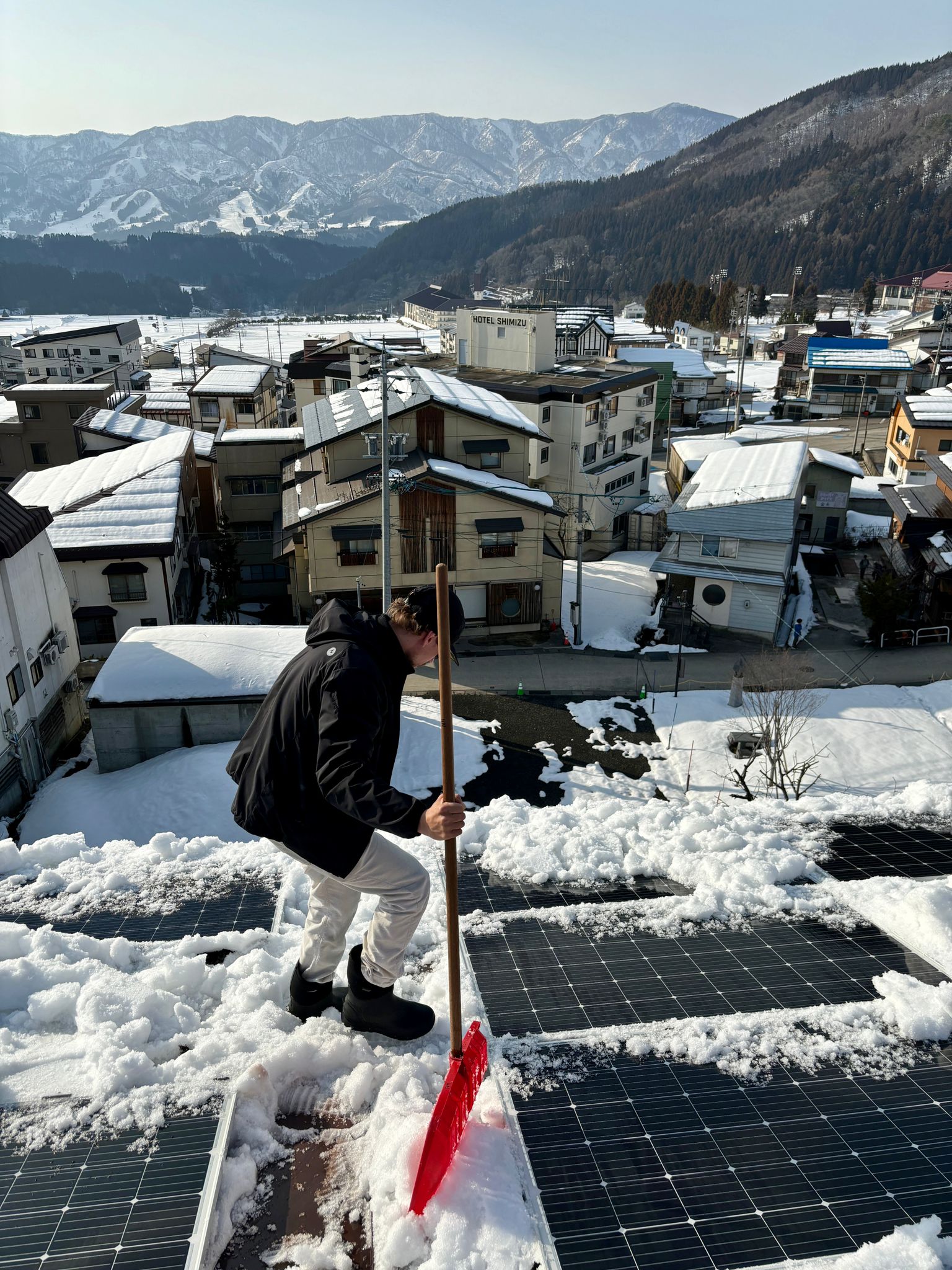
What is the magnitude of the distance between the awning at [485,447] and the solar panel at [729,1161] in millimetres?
21093

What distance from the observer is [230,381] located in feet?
132

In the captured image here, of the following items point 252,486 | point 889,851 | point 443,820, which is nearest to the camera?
point 443,820

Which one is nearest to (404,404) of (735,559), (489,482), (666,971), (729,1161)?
(489,482)

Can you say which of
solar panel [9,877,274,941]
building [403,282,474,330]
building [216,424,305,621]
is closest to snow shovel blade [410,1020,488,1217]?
solar panel [9,877,274,941]

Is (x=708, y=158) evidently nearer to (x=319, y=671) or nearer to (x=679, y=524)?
(x=679, y=524)

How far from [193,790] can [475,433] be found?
14362 mm

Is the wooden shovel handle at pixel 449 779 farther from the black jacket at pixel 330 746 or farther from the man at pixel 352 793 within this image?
the black jacket at pixel 330 746

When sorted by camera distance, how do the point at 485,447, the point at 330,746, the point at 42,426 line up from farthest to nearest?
the point at 42,426 < the point at 485,447 < the point at 330,746

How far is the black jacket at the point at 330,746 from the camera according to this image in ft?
10.1

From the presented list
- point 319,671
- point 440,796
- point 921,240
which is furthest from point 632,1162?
point 921,240

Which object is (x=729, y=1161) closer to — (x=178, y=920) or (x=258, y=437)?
(x=178, y=920)

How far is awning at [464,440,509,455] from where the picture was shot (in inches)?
928

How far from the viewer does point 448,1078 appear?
11.0ft

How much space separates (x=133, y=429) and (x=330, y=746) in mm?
33214
